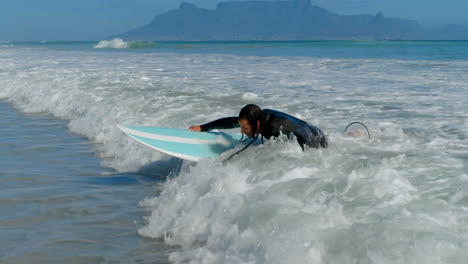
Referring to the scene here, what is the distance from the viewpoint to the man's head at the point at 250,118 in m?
4.88

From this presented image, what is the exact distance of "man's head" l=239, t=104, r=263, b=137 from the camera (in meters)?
4.88

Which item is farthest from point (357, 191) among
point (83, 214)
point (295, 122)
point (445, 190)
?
point (83, 214)

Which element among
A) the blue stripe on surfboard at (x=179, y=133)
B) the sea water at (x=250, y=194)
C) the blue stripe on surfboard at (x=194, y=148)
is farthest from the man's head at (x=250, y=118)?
the blue stripe on surfboard at (x=179, y=133)

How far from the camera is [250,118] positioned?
4.92 metres

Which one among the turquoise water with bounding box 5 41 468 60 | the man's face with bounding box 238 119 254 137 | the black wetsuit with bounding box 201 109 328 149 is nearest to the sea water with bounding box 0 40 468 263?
the black wetsuit with bounding box 201 109 328 149

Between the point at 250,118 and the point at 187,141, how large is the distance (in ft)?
3.41

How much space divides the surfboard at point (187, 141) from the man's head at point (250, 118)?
0.60 m

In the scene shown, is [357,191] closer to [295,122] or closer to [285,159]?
[285,159]

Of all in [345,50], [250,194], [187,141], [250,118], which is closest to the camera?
[250,194]

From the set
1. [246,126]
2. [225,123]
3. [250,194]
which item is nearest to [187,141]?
[225,123]

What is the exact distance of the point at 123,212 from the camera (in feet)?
14.9

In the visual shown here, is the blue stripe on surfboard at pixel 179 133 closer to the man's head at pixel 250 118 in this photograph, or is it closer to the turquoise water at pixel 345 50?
the man's head at pixel 250 118

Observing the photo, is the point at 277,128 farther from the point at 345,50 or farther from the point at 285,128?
the point at 345,50

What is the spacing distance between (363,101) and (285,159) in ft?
16.3
